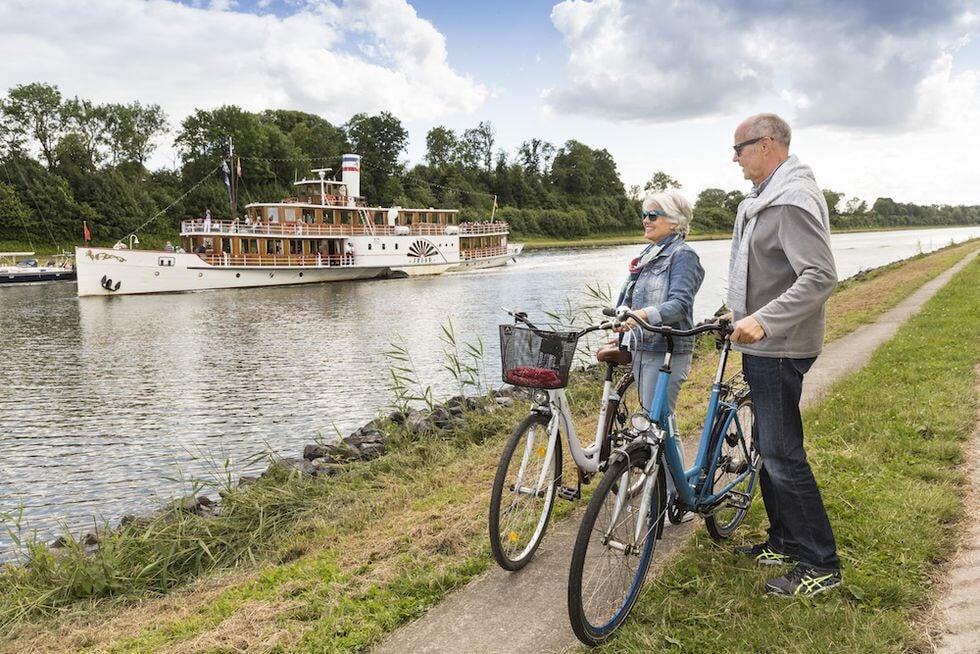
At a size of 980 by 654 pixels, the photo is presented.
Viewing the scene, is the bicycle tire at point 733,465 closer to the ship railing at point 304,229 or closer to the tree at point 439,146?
the ship railing at point 304,229

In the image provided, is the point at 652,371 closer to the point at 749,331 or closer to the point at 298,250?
the point at 749,331

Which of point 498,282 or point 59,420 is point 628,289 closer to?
point 59,420

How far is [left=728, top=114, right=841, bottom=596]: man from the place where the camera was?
9.97 ft

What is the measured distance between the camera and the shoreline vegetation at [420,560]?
3.35m

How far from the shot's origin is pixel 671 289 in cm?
407

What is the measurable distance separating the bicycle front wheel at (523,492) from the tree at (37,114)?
70.3 meters

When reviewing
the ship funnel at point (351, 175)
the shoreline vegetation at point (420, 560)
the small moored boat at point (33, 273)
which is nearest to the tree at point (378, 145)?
the ship funnel at point (351, 175)

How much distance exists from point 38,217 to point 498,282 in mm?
39985

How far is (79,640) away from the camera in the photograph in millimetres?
3975

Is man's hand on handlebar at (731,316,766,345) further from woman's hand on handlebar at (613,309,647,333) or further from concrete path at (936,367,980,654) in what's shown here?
concrete path at (936,367,980,654)

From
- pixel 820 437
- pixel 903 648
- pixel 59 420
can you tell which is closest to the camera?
pixel 903 648

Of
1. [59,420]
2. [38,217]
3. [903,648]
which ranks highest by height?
[38,217]

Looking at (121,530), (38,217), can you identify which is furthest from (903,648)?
(38,217)

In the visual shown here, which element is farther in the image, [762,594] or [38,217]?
[38,217]
